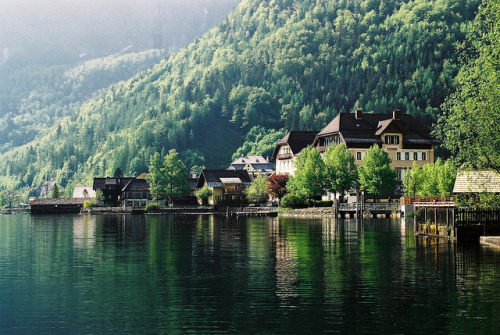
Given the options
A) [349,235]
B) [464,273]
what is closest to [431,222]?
[349,235]

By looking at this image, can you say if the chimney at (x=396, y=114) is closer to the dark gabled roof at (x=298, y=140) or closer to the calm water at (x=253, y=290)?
the dark gabled roof at (x=298, y=140)

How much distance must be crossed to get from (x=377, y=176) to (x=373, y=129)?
90.9 feet

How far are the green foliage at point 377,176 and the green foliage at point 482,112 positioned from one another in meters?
79.1

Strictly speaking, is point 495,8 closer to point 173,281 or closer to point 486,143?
point 486,143

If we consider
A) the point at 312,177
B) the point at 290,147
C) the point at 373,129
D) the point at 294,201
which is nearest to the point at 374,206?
the point at 312,177

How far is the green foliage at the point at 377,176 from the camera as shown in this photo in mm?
134688

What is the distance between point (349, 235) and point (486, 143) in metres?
22.7

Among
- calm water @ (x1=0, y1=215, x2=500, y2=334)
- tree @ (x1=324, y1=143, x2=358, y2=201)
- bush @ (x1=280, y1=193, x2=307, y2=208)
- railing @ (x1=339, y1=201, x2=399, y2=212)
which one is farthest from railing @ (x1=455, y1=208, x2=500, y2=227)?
bush @ (x1=280, y1=193, x2=307, y2=208)

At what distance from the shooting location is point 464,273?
129 ft

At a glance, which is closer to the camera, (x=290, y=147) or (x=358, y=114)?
(x=358, y=114)

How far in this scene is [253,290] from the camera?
110ft

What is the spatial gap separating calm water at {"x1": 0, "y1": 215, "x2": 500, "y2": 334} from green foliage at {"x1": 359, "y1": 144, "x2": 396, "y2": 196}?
7811 centimetres

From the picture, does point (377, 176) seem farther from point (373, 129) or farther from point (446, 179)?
point (373, 129)

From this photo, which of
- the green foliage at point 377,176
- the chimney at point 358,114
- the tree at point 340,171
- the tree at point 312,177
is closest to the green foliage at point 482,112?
the green foliage at point 377,176
